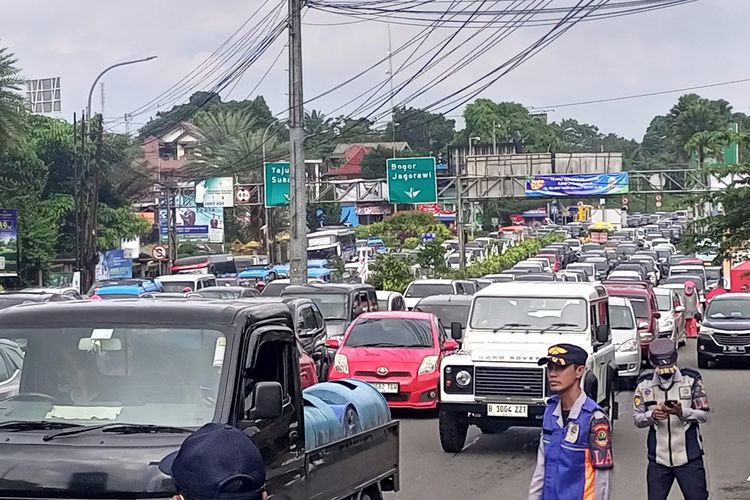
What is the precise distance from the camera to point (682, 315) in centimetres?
3509

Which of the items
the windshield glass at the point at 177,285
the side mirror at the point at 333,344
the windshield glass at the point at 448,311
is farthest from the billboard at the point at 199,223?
the side mirror at the point at 333,344

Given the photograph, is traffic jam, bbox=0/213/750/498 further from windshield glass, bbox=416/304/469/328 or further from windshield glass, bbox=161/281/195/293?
windshield glass, bbox=161/281/195/293

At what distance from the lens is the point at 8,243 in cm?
4534

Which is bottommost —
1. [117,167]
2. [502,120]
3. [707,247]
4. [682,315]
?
[682,315]

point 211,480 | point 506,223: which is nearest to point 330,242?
point 506,223

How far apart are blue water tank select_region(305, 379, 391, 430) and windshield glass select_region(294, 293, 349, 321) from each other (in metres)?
16.2

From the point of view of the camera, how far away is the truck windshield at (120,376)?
6242mm

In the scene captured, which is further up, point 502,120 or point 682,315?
point 502,120

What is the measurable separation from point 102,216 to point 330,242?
19.8 m

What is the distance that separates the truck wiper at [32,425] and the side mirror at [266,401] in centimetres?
88

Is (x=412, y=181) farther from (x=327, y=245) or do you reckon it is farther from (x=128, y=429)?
(x=128, y=429)

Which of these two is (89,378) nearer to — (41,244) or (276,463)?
(276,463)

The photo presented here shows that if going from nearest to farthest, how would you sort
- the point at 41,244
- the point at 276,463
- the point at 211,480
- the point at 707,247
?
1. the point at 211,480
2. the point at 276,463
3. the point at 707,247
4. the point at 41,244

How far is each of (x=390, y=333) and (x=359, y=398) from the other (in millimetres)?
10743
